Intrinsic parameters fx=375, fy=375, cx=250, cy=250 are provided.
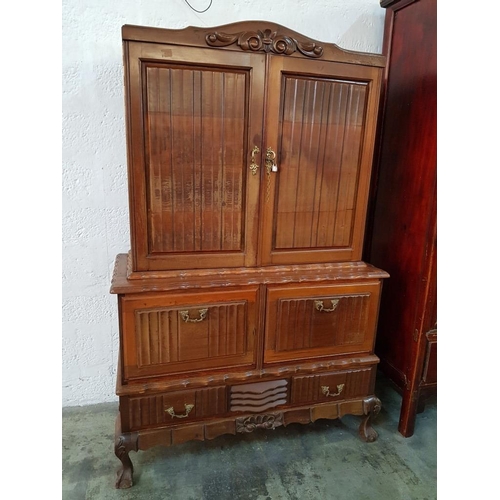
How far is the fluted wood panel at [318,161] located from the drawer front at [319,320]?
0.21 m

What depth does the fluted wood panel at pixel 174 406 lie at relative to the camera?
1.45 meters

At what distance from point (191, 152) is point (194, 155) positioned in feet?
0.05

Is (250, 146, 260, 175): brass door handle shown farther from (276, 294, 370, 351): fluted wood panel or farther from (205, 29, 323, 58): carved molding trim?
(276, 294, 370, 351): fluted wood panel

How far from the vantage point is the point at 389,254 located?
1.91m

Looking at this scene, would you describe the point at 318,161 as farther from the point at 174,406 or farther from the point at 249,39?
the point at 174,406

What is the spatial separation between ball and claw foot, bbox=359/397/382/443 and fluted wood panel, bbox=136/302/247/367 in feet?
2.28

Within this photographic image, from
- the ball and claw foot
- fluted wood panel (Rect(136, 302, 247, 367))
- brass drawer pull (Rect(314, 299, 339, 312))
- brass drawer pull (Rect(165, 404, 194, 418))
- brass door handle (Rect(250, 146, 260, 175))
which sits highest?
brass door handle (Rect(250, 146, 260, 175))

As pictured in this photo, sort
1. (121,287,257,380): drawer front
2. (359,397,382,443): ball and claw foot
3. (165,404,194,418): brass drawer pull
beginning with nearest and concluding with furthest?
(121,287,257,380): drawer front, (165,404,194,418): brass drawer pull, (359,397,382,443): ball and claw foot

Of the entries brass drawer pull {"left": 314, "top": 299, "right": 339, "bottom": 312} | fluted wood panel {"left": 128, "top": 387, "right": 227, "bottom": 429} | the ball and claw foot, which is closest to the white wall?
fluted wood panel {"left": 128, "top": 387, "right": 227, "bottom": 429}

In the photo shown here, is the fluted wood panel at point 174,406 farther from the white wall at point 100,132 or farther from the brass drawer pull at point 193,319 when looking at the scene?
the white wall at point 100,132

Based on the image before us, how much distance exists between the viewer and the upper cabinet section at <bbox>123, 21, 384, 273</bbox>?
1.28m

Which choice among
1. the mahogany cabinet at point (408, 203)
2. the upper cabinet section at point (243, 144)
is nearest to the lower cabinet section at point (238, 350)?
the upper cabinet section at point (243, 144)

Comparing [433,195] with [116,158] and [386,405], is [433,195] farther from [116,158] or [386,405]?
[116,158]

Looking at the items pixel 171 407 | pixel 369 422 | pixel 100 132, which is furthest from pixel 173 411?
pixel 100 132
